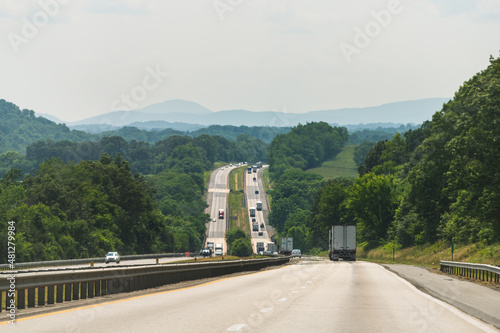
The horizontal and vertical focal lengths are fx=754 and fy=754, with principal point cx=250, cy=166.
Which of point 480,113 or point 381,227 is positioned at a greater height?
point 480,113

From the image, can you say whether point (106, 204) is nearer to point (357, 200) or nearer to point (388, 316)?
point (357, 200)

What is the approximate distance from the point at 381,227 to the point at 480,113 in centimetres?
6525

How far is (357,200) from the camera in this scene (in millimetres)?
114312

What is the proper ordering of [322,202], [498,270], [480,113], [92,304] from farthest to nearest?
[322,202]
[480,113]
[498,270]
[92,304]

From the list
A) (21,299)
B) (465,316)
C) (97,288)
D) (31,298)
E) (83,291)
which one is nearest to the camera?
(21,299)

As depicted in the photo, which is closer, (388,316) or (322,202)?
(388,316)

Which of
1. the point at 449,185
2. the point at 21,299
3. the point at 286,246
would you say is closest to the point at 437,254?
the point at 449,185

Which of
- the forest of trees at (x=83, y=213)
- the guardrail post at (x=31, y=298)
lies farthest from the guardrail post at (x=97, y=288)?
the forest of trees at (x=83, y=213)

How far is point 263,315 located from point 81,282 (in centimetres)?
575

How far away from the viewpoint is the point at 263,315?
15.7m

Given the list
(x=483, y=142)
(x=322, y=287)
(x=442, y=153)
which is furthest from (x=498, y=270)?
(x=442, y=153)

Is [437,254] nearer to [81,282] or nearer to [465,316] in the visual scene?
[465,316]

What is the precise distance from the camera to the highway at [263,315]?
13688 mm

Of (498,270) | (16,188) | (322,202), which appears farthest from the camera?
(322,202)
